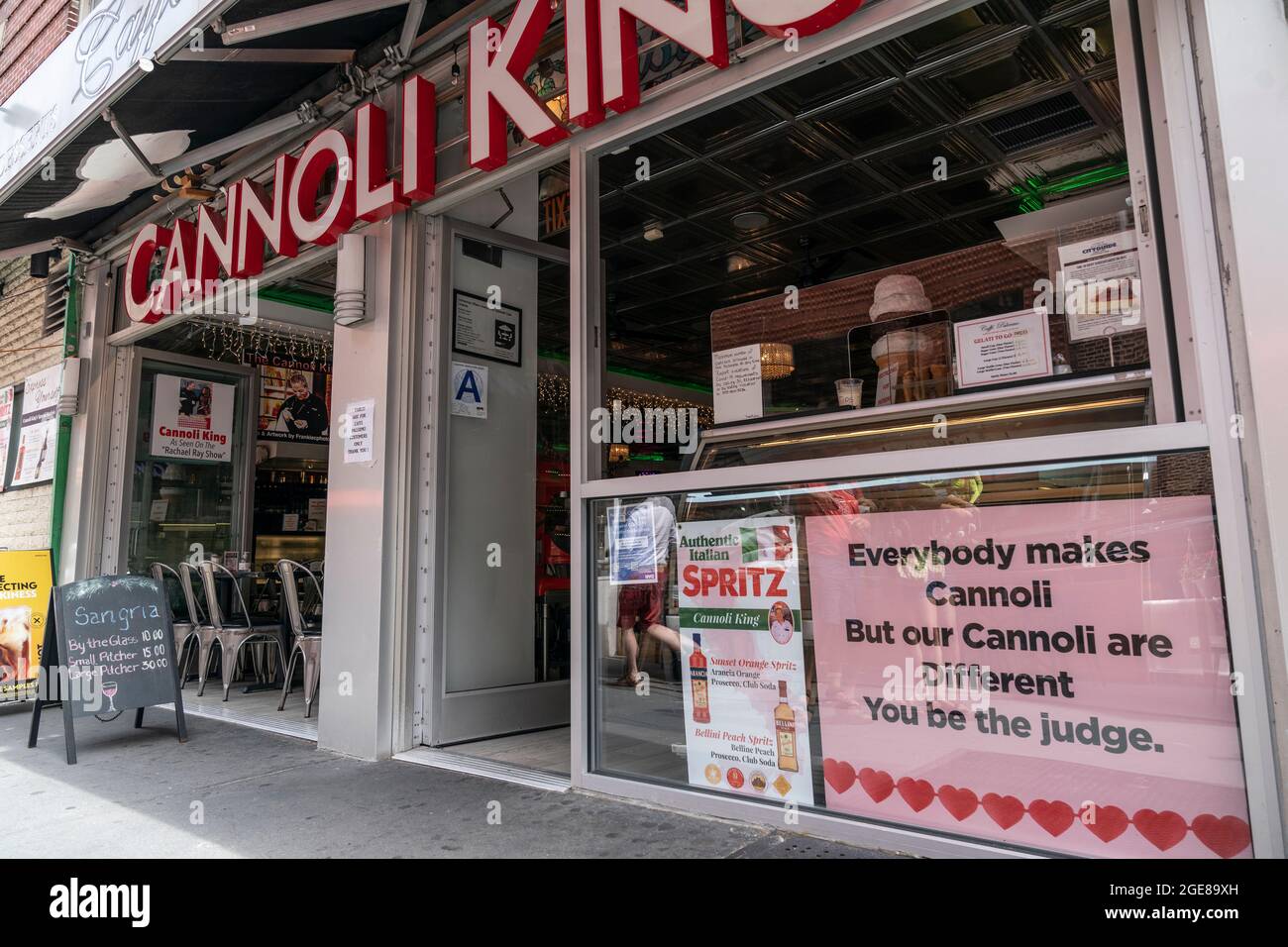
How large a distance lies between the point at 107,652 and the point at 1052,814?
15.0 feet

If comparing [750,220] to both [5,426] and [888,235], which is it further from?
[5,426]

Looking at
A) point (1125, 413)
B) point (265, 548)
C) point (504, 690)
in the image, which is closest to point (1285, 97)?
point (1125, 413)

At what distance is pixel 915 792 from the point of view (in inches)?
100

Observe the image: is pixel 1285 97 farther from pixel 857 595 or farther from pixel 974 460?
pixel 857 595

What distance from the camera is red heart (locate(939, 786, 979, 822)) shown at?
2.44 m

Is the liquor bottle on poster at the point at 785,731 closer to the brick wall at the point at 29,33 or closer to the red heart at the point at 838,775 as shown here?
the red heart at the point at 838,775

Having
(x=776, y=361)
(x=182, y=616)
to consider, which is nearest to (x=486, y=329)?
(x=776, y=361)

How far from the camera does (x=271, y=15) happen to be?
425 cm

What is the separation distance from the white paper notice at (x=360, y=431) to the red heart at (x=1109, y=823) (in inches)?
142

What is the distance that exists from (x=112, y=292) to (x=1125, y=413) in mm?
8288

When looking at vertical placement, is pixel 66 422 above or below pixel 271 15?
below

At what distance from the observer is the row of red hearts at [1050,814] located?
2.06 metres

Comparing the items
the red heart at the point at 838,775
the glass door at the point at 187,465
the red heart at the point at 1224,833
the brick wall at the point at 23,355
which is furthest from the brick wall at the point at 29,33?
the red heart at the point at 1224,833

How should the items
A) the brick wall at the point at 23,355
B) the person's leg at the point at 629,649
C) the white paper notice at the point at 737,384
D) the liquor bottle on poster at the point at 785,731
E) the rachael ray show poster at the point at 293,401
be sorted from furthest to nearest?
the rachael ray show poster at the point at 293,401 < the brick wall at the point at 23,355 < the white paper notice at the point at 737,384 < the person's leg at the point at 629,649 < the liquor bottle on poster at the point at 785,731
